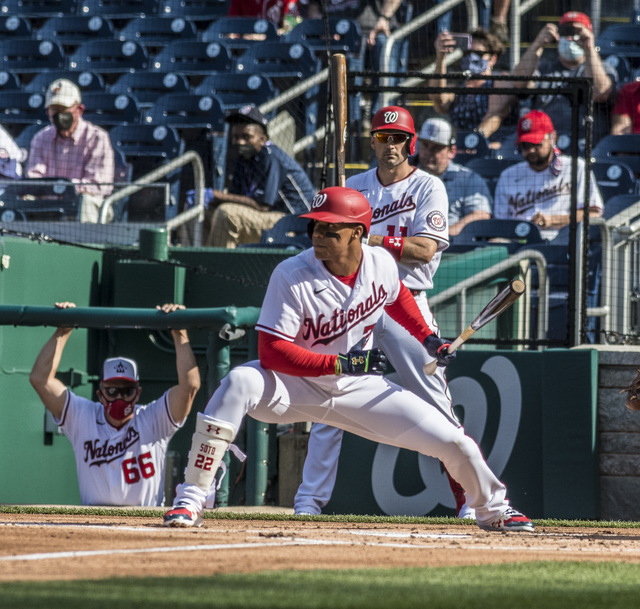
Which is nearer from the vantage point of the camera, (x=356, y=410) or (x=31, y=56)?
(x=356, y=410)

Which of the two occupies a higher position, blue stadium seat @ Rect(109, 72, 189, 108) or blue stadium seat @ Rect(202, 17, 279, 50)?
blue stadium seat @ Rect(202, 17, 279, 50)

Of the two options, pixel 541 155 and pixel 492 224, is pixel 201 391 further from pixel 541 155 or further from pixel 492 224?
pixel 541 155

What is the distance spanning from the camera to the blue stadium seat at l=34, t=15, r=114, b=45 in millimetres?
13250

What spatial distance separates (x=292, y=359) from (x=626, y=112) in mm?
6596

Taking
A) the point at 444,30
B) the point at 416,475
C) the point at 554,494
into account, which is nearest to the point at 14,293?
the point at 416,475

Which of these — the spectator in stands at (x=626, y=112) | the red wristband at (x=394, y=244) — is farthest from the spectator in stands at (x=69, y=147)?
the red wristband at (x=394, y=244)

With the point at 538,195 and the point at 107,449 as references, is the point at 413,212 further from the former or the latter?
the point at 538,195

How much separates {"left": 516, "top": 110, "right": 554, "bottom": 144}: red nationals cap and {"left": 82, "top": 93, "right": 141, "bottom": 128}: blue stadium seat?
4.91 metres

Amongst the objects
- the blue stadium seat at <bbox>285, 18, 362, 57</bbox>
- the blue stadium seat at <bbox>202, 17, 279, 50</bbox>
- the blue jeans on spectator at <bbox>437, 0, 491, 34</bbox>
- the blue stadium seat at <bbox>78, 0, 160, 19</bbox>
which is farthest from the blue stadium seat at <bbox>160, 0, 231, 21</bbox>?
the blue jeans on spectator at <bbox>437, 0, 491, 34</bbox>

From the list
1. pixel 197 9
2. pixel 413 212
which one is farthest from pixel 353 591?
pixel 197 9

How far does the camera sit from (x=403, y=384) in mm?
5047

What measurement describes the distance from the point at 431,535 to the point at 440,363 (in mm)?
705

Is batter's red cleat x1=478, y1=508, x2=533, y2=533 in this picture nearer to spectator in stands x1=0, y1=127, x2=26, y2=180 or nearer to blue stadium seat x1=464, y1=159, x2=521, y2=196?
blue stadium seat x1=464, y1=159, x2=521, y2=196

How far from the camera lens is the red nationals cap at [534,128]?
8008 millimetres
